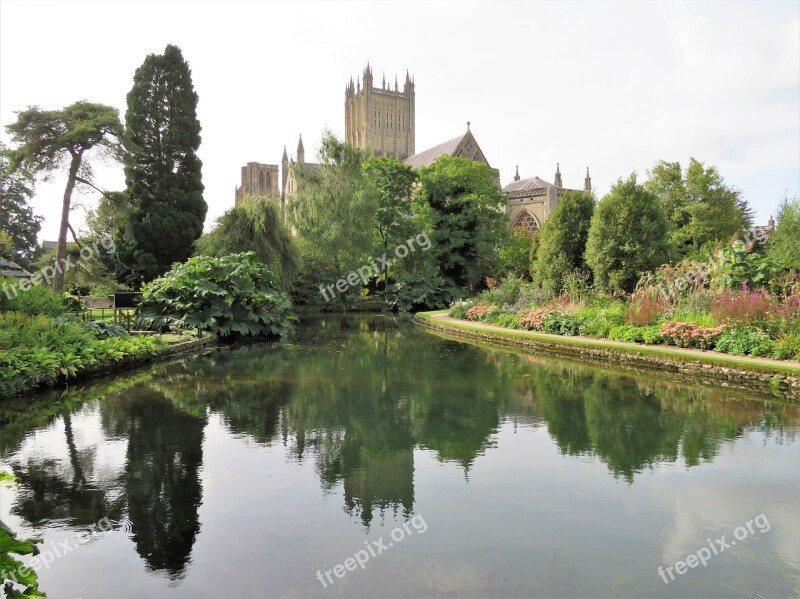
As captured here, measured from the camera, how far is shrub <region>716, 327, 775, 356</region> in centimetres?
1000

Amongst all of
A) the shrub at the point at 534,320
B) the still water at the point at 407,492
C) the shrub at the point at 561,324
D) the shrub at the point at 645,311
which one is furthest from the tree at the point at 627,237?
the still water at the point at 407,492

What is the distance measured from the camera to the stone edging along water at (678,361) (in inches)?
345

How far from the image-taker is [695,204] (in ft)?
90.9

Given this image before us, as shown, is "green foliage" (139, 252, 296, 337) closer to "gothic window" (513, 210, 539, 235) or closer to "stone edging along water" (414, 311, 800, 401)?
"stone edging along water" (414, 311, 800, 401)

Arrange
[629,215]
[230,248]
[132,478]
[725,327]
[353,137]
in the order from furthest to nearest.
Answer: [353,137] < [230,248] < [629,215] < [725,327] < [132,478]

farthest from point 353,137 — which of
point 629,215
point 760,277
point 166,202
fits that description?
point 760,277

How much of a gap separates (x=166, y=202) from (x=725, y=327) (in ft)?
73.0

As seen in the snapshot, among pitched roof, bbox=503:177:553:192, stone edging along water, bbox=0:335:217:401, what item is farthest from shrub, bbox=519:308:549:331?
pitched roof, bbox=503:177:553:192

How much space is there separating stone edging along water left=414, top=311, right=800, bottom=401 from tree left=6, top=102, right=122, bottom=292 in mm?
14657

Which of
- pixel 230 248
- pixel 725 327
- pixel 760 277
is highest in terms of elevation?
pixel 230 248

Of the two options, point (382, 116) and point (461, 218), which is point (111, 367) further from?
point (382, 116)

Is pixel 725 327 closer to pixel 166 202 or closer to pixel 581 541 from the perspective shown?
pixel 581 541

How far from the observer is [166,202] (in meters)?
25.2

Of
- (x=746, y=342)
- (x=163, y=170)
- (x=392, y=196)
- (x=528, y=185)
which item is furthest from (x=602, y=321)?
(x=528, y=185)
